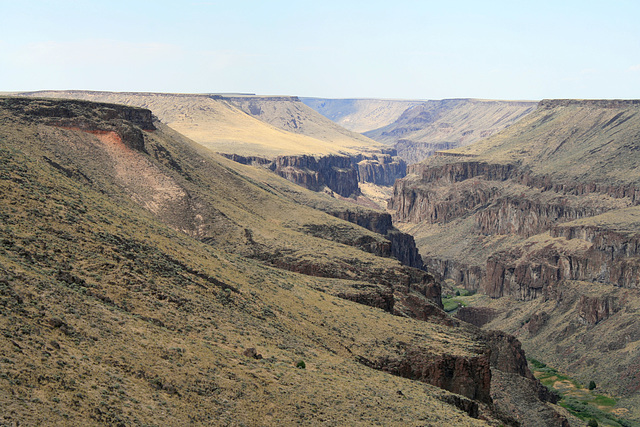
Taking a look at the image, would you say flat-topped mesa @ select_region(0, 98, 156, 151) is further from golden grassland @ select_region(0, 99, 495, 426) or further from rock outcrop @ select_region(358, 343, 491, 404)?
rock outcrop @ select_region(358, 343, 491, 404)

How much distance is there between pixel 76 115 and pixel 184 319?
67.9 meters

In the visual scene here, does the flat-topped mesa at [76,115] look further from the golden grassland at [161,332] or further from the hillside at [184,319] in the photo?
the golden grassland at [161,332]

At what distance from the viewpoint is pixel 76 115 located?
117625 mm

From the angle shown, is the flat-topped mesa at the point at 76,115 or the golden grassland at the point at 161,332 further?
the flat-topped mesa at the point at 76,115

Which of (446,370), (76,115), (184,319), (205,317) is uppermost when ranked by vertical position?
(76,115)

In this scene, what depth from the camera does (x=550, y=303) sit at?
17150 centimetres

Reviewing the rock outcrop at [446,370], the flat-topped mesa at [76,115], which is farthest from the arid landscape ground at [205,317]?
the flat-topped mesa at [76,115]

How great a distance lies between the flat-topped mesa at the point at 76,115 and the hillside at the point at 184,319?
306mm

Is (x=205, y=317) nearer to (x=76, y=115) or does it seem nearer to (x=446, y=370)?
(x=446, y=370)

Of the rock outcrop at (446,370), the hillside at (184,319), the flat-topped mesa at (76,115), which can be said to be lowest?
the rock outcrop at (446,370)

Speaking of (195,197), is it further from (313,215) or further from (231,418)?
(231,418)

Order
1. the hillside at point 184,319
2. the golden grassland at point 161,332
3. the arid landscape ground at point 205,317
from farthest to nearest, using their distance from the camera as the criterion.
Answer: the arid landscape ground at point 205,317 < the hillside at point 184,319 < the golden grassland at point 161,332

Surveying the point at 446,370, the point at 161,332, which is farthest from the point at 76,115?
the point at 161,332

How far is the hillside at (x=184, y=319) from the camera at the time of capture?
43094 millimetres
